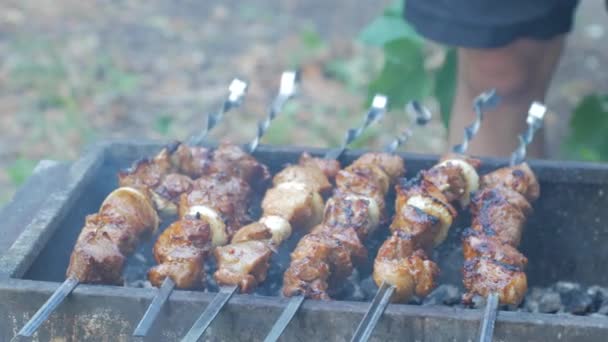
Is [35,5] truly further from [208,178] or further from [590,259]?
[590,259]

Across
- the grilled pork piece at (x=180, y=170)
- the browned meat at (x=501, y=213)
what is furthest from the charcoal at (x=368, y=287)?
the grilled pork piece at (x=180, y=170)

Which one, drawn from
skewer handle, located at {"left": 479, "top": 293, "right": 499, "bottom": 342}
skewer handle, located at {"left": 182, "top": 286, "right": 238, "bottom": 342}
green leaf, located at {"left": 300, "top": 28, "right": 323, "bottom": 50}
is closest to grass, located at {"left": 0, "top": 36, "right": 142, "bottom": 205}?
green leaf, located at {"left": 300, "top": 28, "right": 323, "bottom": 50}

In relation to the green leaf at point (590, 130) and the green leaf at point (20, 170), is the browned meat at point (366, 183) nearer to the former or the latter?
the green leaf at point (590, 130)

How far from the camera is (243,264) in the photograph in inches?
80.3

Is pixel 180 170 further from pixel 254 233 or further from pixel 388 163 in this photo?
pixel 388 163

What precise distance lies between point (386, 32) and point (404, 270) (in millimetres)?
2217

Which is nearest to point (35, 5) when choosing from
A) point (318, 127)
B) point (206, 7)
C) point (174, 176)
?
point (206, 7)

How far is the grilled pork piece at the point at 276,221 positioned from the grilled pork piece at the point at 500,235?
476 mm

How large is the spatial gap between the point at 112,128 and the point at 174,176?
107 inches

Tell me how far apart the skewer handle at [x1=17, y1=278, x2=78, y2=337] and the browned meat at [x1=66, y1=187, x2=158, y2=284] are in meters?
0.07

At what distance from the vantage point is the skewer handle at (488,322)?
1.72 m

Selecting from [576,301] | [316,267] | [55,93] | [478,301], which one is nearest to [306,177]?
[316,267]

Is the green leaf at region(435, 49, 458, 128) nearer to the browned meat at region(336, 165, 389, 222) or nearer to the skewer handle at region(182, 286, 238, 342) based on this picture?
the browned meat at region(336, 165, 389, 222)

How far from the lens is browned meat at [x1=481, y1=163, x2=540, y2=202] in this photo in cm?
239
